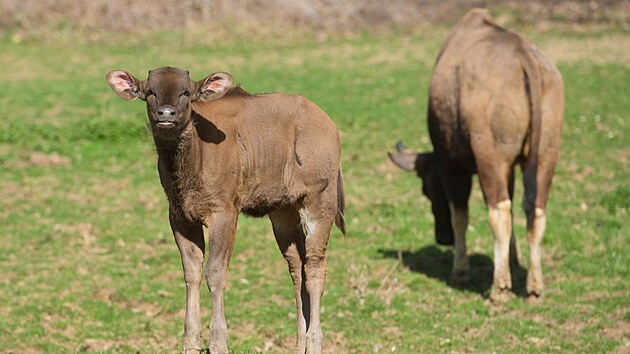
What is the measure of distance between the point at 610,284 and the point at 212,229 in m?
6.12

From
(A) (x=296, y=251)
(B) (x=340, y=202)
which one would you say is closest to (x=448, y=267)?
(B) (x=340, y=202)

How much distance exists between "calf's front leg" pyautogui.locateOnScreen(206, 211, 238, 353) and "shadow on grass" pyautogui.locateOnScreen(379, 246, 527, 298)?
521 cm

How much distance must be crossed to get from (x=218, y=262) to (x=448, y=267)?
20.5ft

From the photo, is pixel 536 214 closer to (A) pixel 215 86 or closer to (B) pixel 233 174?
(B) pixel 233 174

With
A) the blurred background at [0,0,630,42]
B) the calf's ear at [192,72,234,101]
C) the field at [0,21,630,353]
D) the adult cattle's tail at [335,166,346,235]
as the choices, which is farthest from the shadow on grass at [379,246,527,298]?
the blurred background at [0,0,630,42]

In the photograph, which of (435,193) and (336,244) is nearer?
(435,193)

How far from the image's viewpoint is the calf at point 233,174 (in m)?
7.27

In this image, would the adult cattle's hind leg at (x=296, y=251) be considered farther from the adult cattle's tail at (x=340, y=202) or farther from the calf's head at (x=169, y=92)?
the calf's head at (x=169, y=92)

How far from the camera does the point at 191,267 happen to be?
7.55 meters

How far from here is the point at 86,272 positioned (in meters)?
12.5

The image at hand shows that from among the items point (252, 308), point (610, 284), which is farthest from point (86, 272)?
point (610, 284)

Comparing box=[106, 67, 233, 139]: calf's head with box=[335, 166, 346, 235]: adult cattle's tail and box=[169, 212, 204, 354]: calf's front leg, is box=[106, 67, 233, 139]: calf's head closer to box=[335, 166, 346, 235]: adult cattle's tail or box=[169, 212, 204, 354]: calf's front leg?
box=[169, 212, 204, 354]: calf's front leg

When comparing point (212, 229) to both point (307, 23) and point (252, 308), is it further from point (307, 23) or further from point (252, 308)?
point (307, 23)

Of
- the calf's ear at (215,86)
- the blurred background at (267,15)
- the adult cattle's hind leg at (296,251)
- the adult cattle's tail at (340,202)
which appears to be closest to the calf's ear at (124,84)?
the calf's ear at (215,86)
